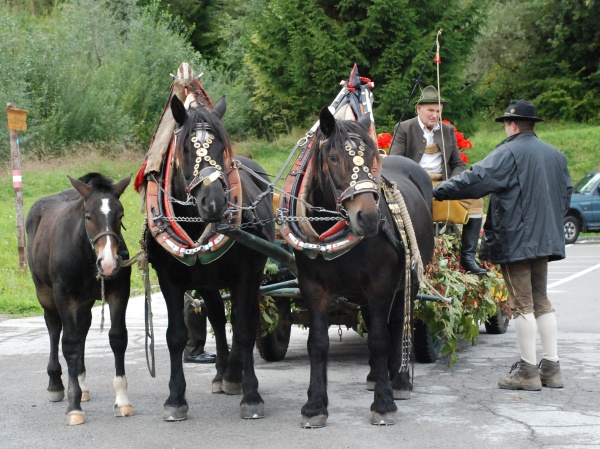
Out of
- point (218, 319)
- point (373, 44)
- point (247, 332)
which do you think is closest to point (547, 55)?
point (373, 44)

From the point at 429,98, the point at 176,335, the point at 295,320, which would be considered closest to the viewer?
the point at 176,335

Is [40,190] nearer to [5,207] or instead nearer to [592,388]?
[5,207]

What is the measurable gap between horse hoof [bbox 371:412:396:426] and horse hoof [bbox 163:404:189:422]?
4.40ft

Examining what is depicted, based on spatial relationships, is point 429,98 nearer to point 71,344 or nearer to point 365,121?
point 365,121

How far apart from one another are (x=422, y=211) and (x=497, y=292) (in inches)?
72.0

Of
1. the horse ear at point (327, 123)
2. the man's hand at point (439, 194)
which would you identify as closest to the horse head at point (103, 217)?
the horse ear at point (327, 123)

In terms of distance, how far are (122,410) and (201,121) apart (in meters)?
2.18

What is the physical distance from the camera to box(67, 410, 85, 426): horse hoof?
6645mm

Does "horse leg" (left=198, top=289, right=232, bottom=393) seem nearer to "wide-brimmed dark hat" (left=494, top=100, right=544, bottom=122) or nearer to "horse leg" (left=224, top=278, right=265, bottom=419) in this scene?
"horse leg" (left=224, top=278, right=265, bottom=419)

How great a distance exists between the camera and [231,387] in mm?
7551

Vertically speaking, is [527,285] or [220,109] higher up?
[220,109]

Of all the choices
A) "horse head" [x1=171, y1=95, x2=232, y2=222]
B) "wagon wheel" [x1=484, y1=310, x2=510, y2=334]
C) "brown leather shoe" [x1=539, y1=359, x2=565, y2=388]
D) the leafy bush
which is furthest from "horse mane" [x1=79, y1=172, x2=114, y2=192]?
"wagon wheel" [x1=484, y1=310, x2=510, y2=334]

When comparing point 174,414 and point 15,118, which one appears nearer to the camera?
point 174,414

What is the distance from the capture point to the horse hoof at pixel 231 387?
24.8 ft
